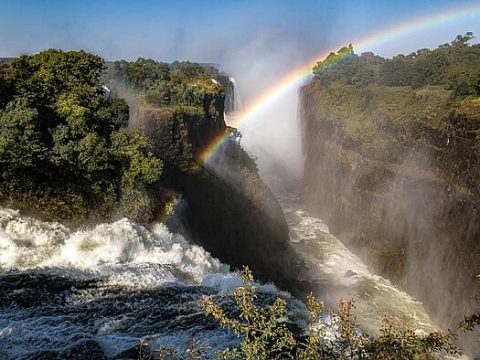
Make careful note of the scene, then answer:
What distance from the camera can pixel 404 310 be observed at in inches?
1135

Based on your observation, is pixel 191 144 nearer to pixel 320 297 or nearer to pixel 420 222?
pixel 320 297

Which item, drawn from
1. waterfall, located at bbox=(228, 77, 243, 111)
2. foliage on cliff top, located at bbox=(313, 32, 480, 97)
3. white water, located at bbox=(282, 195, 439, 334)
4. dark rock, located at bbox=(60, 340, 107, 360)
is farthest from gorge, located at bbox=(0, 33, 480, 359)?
waterfall, located at bbox=(228, 77, 243, 111)

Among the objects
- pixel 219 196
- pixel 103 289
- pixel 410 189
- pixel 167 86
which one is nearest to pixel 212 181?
→ pixel 219 196

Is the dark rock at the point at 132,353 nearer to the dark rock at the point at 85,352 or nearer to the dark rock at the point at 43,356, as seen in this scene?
the dark rock at the point at 85,352

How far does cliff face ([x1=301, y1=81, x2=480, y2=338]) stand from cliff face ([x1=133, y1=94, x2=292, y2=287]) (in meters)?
7.58

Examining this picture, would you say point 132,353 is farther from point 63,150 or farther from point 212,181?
point 212,181

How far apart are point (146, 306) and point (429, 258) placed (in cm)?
2185

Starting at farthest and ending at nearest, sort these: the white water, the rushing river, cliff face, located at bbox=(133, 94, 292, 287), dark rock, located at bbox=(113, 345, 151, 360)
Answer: cliff face, located at bbox=(133, 94, 292, 287) → the white water → the rushing river → dark rock, located at bbox=(113, 345, 151, 360)

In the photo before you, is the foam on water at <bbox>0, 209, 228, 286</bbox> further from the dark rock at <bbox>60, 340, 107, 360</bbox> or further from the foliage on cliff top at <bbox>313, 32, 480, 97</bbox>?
the foliage on cliff top at <bbox>313, 32, 480, 97</bbox>

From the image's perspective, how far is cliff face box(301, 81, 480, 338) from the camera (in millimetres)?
26219

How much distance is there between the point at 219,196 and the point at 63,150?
14.6 metres

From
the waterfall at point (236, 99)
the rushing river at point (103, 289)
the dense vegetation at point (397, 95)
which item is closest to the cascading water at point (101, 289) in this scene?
the rushing river at point (103, 289)

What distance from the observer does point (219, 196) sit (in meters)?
32.5

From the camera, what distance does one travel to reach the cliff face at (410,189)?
26219mm
